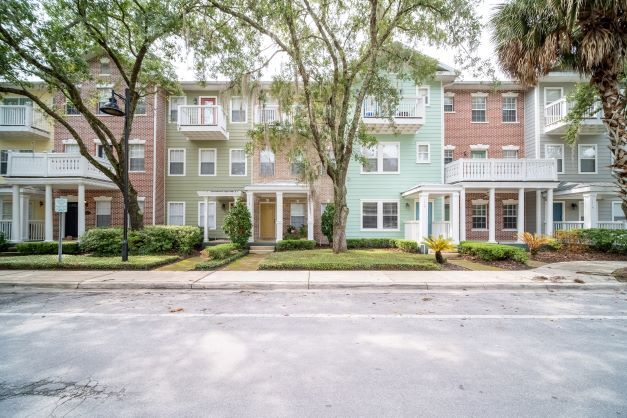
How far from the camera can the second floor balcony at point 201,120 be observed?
55.2 feet

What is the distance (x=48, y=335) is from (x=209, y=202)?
14.4 metres

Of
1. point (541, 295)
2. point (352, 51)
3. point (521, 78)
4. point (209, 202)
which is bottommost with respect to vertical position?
point (541, 295)

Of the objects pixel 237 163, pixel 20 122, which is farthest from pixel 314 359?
pixel 20 122

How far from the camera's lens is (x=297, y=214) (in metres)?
18.4

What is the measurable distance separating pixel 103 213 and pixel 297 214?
37.7ft

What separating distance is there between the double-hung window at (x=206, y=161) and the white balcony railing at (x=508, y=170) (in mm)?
14074

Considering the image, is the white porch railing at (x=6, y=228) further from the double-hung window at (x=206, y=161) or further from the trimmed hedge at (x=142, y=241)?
the double-hung window at (x=206, y=161)

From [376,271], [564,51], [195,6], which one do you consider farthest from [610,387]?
[195,6]

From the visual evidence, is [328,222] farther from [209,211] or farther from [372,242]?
[209,211]

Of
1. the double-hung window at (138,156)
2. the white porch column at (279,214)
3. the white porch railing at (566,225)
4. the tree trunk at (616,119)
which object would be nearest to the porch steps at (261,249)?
the white porch column at (279,214)

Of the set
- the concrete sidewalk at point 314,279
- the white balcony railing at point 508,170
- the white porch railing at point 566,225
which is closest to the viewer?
the concrete sidewalk at point 314,279

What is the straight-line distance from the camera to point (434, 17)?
35.3 feet

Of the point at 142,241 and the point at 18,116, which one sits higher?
the point at 18,116

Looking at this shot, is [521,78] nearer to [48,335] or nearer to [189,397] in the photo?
[189,397]
